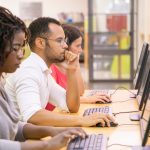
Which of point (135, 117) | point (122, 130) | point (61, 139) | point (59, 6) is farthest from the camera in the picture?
point (59, 6)

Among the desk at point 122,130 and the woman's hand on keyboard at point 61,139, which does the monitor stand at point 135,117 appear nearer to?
the desk at point 122,130

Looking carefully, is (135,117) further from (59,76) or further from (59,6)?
(59,6)

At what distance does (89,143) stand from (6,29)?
561 mm

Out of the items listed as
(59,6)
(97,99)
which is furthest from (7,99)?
(59,6)

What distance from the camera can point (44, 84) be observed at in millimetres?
2166

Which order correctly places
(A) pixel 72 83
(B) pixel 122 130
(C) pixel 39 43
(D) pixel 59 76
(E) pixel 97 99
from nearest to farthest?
(B) pixel 122 130
(C) pixel 39 43
(A) pixel 72 83
(E) pixel 97 99
(D) pixel 59 76

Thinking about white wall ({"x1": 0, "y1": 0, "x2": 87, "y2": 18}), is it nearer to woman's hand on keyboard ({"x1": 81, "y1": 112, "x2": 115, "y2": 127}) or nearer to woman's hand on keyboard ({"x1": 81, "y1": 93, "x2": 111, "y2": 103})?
woman's hand on keyboard ({"x1": 81, "y1": 93, "x2": 111, "y2": 103})

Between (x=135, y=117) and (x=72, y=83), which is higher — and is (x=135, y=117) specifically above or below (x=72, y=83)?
below

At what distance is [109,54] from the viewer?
666 cm

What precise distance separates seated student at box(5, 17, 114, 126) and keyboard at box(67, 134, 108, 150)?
312 millimetres

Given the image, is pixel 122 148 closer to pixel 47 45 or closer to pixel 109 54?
pixel 47 45

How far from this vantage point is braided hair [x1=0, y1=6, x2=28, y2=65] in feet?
4.72

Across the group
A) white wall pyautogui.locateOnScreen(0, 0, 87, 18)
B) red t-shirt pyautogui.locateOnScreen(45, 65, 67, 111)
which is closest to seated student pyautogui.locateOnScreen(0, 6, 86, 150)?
red t-shirt pyautogui.locateOnScreen(45, 65, 67, 111)

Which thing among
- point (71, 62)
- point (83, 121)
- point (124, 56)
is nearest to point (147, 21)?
point (124, 56)
